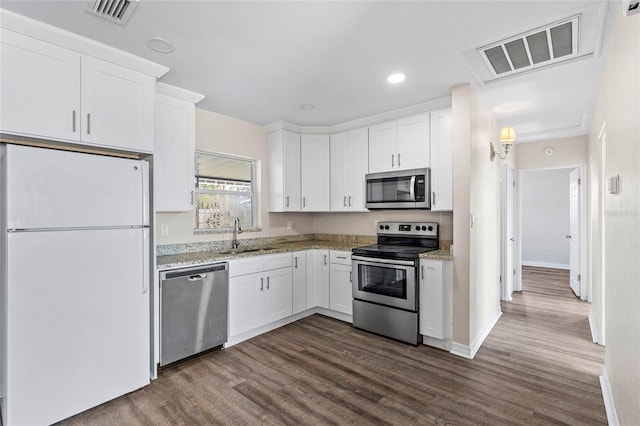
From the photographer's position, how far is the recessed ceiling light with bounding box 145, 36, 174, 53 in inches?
84.7

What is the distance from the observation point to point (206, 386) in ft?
7.98

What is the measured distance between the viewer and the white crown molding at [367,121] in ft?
10.9

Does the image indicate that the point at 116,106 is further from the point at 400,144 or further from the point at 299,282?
the point at 400,144

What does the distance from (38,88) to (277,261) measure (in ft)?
8.10

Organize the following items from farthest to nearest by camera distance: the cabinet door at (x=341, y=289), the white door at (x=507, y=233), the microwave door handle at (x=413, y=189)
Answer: the white door at (x=507, y=233) → the cabinet door at (x=341, y=289) → the microwave door handle at (x=413, y=189)

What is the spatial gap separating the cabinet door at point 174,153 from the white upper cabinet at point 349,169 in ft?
6.11

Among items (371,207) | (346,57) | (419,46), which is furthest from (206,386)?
(419,46)

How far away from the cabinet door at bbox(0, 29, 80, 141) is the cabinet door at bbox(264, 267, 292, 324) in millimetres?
2200

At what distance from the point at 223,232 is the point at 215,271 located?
873 mm

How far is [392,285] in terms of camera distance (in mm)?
3303

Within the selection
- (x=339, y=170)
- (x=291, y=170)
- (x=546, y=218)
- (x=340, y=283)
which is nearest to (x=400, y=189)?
(x=339, y=170)

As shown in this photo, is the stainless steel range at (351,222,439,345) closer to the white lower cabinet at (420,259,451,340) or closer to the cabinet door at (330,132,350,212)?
the white lower cabinet at (420,259,451,340)

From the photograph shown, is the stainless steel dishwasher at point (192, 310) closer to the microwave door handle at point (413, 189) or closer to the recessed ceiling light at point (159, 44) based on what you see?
the recessed ceiling light at point (159, 44)

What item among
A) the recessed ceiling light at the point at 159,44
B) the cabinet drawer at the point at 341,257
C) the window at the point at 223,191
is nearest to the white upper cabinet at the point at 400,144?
the cabinet drawer at the point at 341,257
